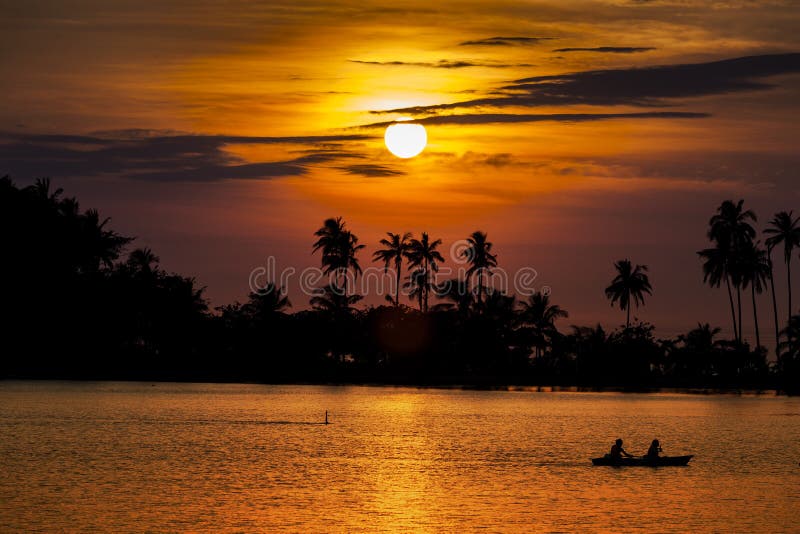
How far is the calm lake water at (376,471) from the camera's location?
137 feet

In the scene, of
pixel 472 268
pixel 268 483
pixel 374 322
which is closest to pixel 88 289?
pixel 374 322

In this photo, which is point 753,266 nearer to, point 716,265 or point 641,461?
point 716,265

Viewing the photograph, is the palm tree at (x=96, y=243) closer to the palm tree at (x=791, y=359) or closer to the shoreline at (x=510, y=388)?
the shoreline at (x=510, y=388)

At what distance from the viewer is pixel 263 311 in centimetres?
15425

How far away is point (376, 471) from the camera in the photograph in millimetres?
57125

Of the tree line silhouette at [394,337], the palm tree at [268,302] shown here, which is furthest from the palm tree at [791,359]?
the palm tree at [268,302]

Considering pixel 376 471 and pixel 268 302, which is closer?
pixel 376 471

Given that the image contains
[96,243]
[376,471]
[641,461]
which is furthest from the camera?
[96,243]

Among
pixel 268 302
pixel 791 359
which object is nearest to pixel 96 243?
pixel 268 302

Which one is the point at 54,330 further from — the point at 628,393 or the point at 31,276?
the point at 628,393

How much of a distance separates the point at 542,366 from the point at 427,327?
1843cm

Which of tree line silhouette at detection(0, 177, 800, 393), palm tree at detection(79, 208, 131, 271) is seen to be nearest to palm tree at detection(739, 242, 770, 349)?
tree line silhouette at detection(0, 177, 800, 393)

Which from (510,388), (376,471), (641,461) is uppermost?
(510,388)

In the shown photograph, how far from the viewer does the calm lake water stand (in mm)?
41906
